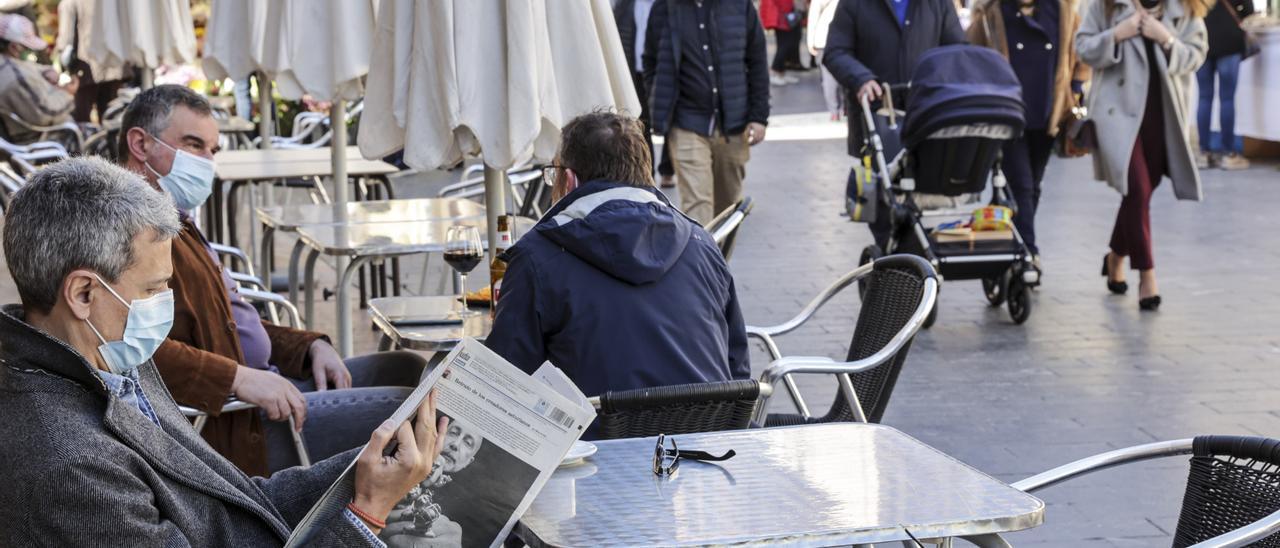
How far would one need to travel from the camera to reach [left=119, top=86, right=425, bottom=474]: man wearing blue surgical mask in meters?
3.99

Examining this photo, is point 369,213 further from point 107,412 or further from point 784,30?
point 784,30

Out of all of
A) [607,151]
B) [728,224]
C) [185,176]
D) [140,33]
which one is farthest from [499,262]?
[140,33]

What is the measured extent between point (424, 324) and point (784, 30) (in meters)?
21.8

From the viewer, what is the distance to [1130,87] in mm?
8633

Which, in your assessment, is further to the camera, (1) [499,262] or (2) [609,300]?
(1) [499,262]

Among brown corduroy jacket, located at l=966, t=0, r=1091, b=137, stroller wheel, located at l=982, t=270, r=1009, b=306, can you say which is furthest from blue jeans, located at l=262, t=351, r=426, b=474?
brown corduroy jacket, located at l=966, t=0, r=1091, b=137

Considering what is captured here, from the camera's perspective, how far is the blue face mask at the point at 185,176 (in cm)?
457

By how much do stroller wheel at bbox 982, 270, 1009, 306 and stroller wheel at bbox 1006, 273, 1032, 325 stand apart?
244mm

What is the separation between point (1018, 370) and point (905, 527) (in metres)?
4.96

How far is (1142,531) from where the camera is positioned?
4836mm

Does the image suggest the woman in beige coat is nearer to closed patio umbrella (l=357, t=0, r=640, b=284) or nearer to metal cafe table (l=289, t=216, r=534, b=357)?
metal cafe table (l=289, t=216, r=534, b=357)

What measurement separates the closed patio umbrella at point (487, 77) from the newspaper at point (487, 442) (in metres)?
2.21

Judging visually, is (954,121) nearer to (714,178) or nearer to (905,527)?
(714,178)

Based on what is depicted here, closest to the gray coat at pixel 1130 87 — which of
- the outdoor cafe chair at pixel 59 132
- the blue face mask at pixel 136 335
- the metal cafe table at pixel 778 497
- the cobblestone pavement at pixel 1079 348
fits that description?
the cobblestone pavement at pixel 1079 348
